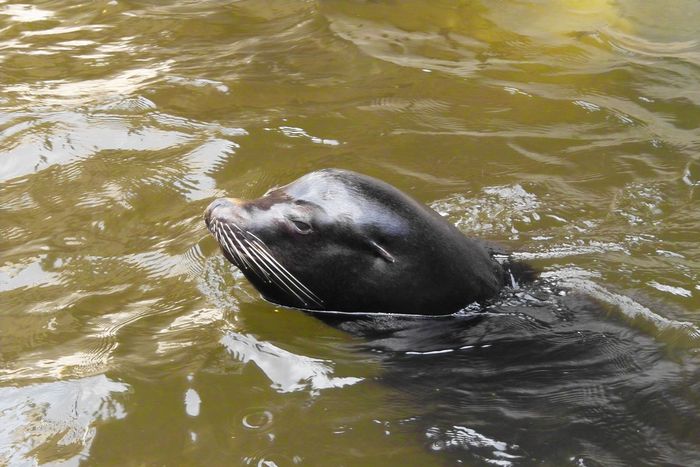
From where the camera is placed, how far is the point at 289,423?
3990 millimetres

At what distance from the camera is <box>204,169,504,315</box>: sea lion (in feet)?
15.6

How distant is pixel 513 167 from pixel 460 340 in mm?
2141

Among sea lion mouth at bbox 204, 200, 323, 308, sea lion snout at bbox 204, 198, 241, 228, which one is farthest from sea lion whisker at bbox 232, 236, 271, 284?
sea lion snout at bbox 204, 198, 241, 228

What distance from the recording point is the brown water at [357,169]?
13.3ft

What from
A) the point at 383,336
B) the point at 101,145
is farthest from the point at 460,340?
the point at 101,145

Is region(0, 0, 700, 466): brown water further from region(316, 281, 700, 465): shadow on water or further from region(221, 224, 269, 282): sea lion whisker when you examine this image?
region(221, 224, 269, 282): sea lion whisker

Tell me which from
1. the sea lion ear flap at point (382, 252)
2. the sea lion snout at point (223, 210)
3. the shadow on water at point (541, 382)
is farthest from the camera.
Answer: the sea lion snout at point (223, 210)

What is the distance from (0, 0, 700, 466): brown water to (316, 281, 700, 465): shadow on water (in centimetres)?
1

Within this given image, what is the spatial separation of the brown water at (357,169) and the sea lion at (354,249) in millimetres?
157

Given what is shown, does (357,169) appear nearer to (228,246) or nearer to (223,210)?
(223,210)

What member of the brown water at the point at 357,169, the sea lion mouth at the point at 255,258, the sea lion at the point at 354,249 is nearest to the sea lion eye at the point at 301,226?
the sea lion at the point at 354,249

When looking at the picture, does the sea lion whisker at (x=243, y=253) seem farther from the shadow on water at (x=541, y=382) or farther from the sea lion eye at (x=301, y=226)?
the shadow on water at (x=541, y=382)

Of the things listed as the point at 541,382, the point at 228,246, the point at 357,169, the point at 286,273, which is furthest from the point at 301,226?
the point at 357,169

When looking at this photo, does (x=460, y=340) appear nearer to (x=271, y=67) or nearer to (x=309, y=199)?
(x=309, y=199)
